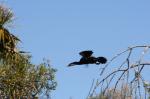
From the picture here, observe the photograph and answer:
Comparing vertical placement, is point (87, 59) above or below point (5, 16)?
below

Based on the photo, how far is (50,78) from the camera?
20.6 m

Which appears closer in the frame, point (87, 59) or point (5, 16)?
point (87, 59)

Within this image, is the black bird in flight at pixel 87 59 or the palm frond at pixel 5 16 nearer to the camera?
the black bird in flight at pixel 87 59

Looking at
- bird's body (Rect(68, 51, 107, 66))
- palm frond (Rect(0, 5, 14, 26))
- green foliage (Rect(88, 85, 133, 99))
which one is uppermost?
palm frond (Rect(0, 5, 14, 26))

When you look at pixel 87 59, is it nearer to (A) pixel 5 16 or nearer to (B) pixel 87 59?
(B) pixel 87 59

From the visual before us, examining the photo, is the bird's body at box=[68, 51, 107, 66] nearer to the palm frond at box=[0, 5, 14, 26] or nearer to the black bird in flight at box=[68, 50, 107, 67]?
the black bird in flight at box=[68, 50, 107, 67]

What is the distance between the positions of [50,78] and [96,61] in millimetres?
18563

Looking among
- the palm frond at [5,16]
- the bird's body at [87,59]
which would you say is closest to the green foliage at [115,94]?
the bird's body at [87,59]

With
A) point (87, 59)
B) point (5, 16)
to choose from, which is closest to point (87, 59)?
point (87, 59)

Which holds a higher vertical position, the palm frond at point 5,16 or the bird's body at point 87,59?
the palm frond at point 5,16

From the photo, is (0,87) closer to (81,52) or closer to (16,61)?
(16,61)

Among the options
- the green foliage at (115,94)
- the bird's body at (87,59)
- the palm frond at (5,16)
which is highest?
the palm frond at (5,16)

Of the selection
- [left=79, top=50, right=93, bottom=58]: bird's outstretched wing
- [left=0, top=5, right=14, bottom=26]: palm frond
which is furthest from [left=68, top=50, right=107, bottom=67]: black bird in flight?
[left=0, top=5, right=14, bottom=26]: palm frond

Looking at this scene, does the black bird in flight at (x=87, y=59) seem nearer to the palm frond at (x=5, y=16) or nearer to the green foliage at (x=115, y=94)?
the green foliage at (x=115, y=94)
